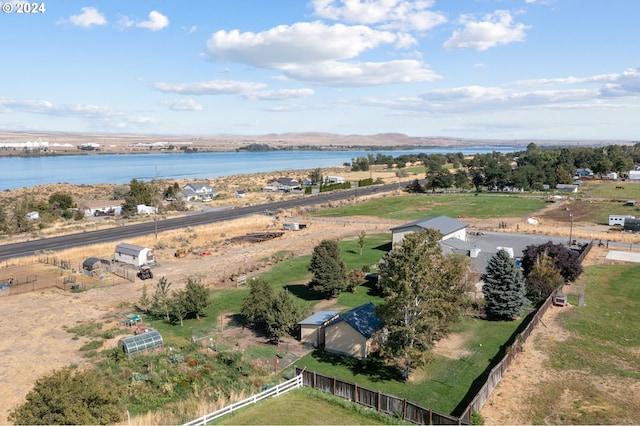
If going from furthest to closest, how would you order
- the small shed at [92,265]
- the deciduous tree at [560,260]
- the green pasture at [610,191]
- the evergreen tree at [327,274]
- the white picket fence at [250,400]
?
the green pasture at [610,191] → the small shed at [92,265] → the deciduous tree at [560,260] → the evergreen tree at [327,274] → the white picket fence at [250,400]

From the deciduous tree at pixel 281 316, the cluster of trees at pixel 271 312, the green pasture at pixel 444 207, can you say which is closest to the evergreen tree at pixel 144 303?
the cluster of trees at pixel 271 312

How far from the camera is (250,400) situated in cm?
2175

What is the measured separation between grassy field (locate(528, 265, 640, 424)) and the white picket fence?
12422 mm

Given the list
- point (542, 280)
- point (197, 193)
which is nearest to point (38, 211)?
point (197, 193)

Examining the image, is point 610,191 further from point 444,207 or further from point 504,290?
point 504,290

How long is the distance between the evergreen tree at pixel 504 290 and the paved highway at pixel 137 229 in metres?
54.7

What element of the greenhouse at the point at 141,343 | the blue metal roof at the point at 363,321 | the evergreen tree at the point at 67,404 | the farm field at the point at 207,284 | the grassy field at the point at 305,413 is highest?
the evergreen tree at the point at 67,404

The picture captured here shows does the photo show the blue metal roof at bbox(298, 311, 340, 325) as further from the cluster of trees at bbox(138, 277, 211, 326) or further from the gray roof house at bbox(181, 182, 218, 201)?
the gray roof house at bbox(181, 182, 218, 201)

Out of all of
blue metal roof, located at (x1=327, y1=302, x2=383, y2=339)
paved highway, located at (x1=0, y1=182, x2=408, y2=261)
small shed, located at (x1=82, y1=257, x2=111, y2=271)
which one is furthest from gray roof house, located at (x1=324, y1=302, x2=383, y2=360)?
paved highway, located at (x1=0, y1=182, x2=408, y2=261)

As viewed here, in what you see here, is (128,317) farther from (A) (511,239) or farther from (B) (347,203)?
(B) (347,203)

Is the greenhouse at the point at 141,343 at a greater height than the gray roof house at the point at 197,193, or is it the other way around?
the gray roof house at the point at 197,193

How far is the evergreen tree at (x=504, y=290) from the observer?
118 ft

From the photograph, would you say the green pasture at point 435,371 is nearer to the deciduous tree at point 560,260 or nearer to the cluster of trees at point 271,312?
the cluster of trees at point 271,312

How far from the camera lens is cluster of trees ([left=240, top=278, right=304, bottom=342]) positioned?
107ft
